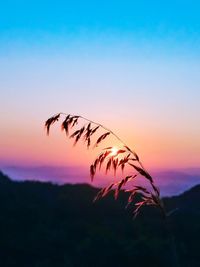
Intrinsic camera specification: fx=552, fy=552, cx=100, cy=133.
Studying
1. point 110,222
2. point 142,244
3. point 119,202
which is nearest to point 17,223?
point 110,222

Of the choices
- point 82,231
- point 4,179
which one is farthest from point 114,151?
point 4,179

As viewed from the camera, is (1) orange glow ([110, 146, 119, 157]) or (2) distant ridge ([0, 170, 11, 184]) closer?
(1) orange glow ([110, 146, 119, 157])

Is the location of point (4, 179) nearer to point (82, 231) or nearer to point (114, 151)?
point (82, 231)

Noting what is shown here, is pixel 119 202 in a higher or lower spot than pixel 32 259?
higher

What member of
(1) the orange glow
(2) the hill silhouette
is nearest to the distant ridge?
(2) the hill silhouette

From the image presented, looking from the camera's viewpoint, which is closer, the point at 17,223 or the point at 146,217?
the point at 17,223

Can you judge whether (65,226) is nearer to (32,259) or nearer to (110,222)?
(110,222)

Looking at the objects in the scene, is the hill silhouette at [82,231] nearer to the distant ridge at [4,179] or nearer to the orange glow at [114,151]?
the distant ridge at [4,179]

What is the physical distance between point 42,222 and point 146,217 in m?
10.4

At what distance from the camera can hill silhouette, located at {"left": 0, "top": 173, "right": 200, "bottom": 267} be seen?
117 feet

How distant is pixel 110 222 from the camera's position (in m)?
48.6

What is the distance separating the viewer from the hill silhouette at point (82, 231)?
117 ft

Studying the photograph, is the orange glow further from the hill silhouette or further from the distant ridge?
the distant ridge

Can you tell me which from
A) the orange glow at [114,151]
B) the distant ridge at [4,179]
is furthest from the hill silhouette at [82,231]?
the orange glow at [114,151]
